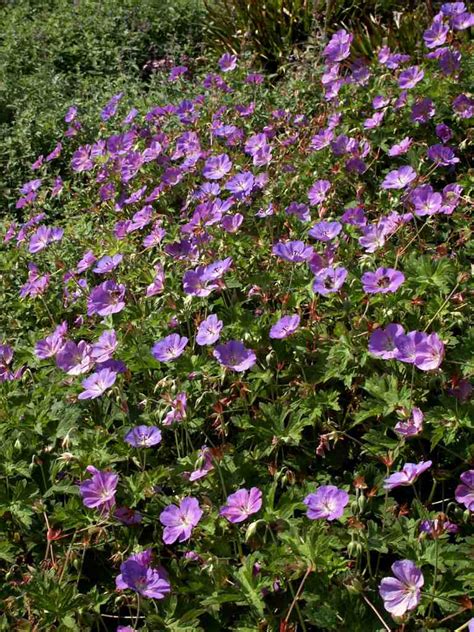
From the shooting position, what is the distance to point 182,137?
4.02 meters

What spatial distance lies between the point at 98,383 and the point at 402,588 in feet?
3.57

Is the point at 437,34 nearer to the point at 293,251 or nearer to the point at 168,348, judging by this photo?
the point at 293,251

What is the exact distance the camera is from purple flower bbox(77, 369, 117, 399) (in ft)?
7.63

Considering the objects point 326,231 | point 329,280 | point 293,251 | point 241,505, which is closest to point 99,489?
point 241,505

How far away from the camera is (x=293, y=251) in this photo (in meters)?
2.74

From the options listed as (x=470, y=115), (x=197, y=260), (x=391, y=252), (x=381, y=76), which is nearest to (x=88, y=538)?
(x=197, y=260)

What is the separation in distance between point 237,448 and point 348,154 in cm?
176

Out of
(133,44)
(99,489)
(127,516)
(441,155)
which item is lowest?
(133,44)

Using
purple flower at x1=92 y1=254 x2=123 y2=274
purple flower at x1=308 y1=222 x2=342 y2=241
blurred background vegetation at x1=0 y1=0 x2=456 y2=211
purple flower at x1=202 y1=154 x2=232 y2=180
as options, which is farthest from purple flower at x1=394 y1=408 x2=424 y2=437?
blurred background vegetation at x1=0 y1=0 x2=456 y2=211

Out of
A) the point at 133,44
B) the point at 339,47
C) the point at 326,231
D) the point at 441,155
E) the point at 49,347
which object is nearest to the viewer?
the point at 49,347

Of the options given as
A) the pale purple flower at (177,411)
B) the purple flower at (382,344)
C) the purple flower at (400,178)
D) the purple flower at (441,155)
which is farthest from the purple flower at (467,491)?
the purple flower at (441,155)

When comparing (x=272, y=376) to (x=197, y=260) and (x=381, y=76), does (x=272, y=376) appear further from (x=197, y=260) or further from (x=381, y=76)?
(x=381, y=76)

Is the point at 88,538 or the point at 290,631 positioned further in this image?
the point at 88,538

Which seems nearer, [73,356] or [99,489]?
[99,489]
